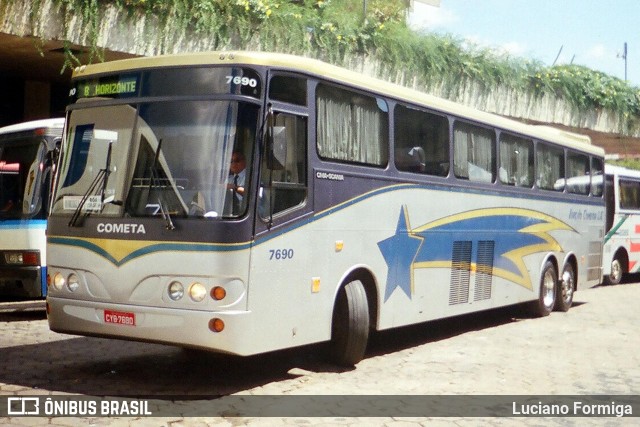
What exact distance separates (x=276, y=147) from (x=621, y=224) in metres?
17.3

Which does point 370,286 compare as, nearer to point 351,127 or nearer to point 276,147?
point 351,127

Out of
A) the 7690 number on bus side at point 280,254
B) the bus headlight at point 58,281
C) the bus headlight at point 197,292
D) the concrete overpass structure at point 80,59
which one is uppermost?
the concrete overpass structure at point 80,59

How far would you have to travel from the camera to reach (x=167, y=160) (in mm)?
7762

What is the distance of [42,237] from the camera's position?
13.2m

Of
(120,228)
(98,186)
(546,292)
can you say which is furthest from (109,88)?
(546,292)

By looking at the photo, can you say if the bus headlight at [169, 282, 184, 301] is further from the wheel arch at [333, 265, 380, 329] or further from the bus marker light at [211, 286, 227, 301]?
the wheel arch at [333, 265, 380, 329]

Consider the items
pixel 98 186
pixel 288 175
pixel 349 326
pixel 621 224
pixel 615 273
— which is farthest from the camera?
pixel 615 273

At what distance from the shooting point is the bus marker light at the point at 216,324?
750 centimetres

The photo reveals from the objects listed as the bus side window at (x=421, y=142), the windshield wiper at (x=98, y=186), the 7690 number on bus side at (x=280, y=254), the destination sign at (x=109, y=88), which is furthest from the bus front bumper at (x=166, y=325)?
the bus side window at (x=421, y=142)

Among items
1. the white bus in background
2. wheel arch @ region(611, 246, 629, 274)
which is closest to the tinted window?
the white bus in background

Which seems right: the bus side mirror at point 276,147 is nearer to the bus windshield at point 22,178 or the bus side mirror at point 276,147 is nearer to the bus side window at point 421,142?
the bus side window at point 421,142

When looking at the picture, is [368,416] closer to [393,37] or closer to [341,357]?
[341,357]

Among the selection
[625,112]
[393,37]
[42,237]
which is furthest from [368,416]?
[625,112]

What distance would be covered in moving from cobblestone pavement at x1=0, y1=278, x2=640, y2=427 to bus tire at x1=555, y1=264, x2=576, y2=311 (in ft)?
9.69
